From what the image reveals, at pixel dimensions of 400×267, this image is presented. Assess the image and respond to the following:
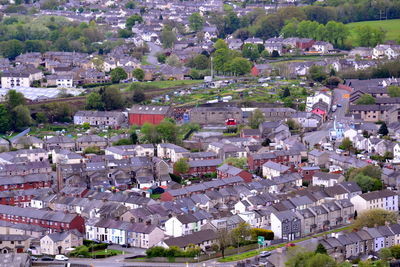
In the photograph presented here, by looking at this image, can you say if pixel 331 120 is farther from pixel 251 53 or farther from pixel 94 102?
pixel 251 53

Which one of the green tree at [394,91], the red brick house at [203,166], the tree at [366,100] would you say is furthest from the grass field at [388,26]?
the red brick house at [203,166]

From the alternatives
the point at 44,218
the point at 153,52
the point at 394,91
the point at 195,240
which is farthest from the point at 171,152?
the point at 153,52

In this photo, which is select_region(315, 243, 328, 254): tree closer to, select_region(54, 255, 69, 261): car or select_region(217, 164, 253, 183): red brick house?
select_region(54, 255, 69, 261): car

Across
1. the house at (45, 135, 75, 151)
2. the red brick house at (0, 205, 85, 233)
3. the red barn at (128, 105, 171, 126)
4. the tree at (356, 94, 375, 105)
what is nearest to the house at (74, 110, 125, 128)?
the red barn at (128, 105, 171, 126)

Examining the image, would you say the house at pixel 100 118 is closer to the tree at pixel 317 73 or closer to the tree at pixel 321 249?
the tree at pixel 317 73

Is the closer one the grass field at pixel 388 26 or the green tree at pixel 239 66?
the green tree at pixel 239 66

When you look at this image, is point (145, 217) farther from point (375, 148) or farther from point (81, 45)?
point (81, 45)
